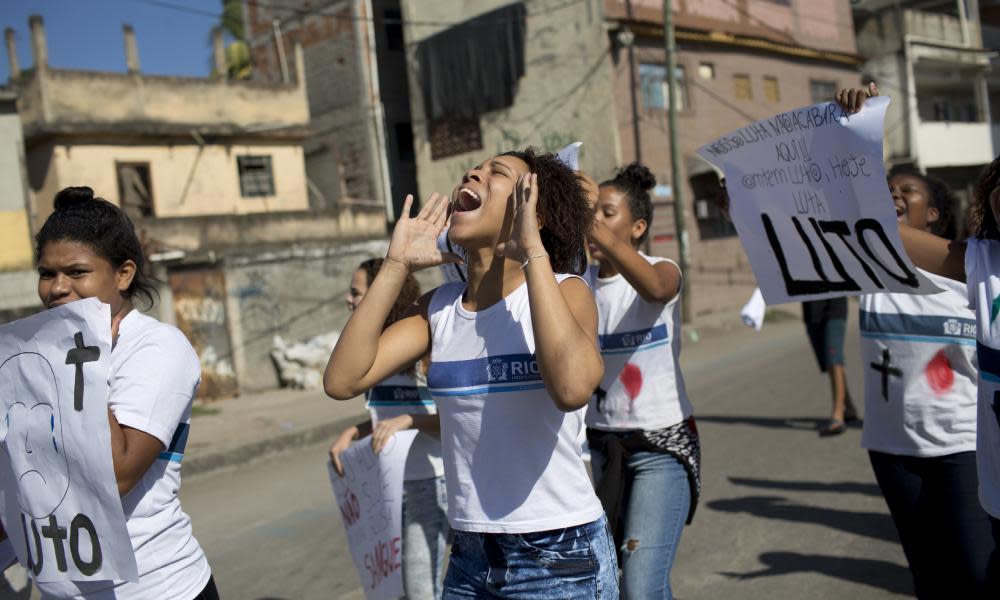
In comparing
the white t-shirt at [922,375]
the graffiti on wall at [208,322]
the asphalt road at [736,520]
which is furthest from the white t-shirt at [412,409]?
the graffiti on wall at [208,322]

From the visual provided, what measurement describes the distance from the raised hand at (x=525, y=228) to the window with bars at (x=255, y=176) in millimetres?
19872

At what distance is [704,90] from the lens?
73.0 feet

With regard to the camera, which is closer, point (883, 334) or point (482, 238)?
point (482, 238)

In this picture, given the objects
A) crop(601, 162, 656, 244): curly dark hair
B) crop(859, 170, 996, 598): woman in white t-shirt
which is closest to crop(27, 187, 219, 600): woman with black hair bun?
crop(601, 162, 656, 244): curly dark hair

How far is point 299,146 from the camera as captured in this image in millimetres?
21969

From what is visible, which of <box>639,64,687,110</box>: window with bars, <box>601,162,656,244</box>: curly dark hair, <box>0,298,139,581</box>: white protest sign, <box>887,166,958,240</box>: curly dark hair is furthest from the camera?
<box>639,64,687,110</box>: window with bars

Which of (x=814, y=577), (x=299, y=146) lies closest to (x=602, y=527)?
(x=814, y=577)

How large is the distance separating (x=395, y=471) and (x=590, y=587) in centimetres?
140

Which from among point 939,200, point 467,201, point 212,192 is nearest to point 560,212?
point 467,201

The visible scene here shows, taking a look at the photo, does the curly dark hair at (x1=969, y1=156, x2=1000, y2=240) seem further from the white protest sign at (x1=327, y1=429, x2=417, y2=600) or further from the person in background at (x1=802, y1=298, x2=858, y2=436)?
the person in background at (x1=802, y1=298, x2=858, y2=436)

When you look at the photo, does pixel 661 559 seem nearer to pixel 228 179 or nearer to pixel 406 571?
pixel 406 571

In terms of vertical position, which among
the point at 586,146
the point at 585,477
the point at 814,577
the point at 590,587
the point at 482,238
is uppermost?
the point at 586,146

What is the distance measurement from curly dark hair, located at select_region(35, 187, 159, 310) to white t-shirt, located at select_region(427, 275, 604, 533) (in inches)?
35.4

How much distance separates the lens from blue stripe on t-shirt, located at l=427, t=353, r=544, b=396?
7.38ft
